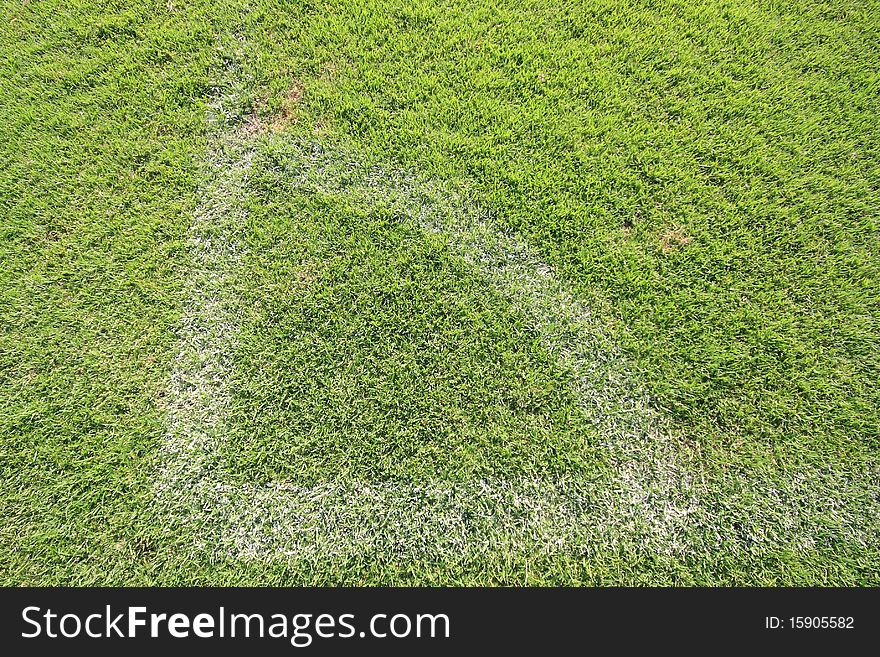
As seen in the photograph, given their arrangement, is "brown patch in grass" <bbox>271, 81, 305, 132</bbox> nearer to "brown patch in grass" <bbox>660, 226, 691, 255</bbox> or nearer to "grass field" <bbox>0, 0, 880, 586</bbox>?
"grass field" <bbox>0, 0, 880, 586</bbox>

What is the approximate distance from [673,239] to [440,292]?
156cm

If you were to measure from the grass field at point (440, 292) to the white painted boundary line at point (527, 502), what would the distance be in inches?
0.7

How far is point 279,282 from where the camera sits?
2.69 m

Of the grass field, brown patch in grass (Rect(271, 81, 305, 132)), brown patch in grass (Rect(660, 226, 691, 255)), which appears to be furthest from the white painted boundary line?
brown patch in grass (Rect(271, 81, 305, 132))

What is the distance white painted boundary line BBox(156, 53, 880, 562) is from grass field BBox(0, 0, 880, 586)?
2cm

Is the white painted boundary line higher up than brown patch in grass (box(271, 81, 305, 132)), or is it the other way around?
brown patch in grass (box(271, 81, 305, 132))

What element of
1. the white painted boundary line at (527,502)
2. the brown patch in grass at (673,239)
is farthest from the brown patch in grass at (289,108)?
the brown patch in grass at (673,239)

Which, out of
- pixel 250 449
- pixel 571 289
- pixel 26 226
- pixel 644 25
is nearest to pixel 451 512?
pixel 250 449

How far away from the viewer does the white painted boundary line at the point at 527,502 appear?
7.65ft

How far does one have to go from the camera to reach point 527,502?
2391mm

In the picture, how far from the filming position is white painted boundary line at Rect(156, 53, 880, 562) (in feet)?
7.65

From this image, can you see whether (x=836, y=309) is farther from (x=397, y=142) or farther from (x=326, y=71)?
(x=326, y=71)

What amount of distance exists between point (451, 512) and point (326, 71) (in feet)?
10.1

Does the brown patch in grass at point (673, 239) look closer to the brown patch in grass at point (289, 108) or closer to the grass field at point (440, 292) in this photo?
the grass field at point (440, 292)
